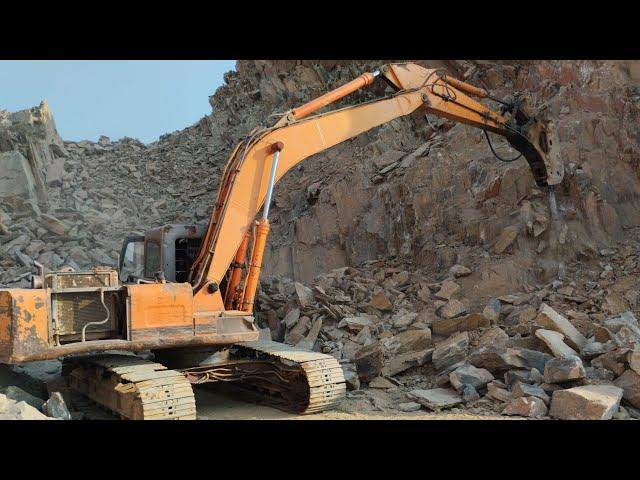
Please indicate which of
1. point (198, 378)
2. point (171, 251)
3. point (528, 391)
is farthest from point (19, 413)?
point (528, 391)

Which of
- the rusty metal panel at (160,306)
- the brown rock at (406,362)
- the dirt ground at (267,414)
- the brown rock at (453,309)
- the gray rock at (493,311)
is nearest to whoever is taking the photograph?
the rusty metal panel at (160,306)

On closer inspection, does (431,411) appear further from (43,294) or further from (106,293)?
(43,294)

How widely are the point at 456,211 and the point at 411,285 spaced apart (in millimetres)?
2053

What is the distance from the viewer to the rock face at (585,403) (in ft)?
19.6

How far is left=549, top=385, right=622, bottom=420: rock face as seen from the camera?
5.99 metres

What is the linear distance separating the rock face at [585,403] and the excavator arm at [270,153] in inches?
141

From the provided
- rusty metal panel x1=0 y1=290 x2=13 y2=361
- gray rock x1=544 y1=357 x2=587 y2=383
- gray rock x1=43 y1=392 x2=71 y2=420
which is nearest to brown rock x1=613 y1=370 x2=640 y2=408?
gray rock x1=544 y1=357 x2=587 y2=383

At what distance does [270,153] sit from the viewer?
766 centimetres

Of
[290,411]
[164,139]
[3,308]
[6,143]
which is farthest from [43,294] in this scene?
[164,139]

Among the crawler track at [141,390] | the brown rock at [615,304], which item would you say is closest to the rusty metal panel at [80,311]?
the crawler track at [141,390]

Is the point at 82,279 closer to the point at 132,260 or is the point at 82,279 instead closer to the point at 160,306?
the point at 160,306

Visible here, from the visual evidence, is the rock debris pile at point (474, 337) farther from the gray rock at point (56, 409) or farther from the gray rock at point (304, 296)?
Result: the gray rock at point (56, 409)

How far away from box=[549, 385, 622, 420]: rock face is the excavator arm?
3.57m

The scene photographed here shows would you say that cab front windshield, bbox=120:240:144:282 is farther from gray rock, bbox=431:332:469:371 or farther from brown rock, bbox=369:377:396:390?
gray rock, bbox=431:332:469:371
